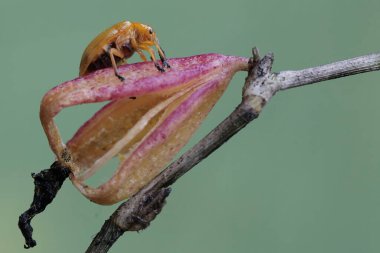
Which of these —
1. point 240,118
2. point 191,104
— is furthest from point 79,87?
point 240,118

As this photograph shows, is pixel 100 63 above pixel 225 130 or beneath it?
above

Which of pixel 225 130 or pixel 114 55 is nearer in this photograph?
pixel 225 130

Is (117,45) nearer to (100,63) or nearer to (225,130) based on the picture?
(100,63)

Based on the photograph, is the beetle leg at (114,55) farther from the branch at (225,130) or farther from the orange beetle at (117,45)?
the branch at (225,130)

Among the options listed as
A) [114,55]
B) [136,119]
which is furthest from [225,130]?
[114,55]

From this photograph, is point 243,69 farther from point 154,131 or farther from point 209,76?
point 154,131

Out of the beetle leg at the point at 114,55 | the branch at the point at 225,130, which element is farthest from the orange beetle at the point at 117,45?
the branch at the point at 225,130
